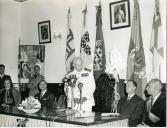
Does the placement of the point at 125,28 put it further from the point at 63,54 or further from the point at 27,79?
the point at 27,79

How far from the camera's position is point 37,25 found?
8.09 meters

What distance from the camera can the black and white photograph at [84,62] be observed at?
420 cm

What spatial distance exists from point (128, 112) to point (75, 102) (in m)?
0.80

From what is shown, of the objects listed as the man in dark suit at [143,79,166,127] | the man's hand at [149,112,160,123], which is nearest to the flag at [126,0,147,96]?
the man in dark suit at [143,79,166,127]

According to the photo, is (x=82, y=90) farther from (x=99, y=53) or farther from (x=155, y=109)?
(x=99, y=53)

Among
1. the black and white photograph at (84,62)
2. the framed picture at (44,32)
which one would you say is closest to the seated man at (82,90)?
the black and white photograph at (84,62)

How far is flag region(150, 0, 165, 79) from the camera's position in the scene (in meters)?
5.44

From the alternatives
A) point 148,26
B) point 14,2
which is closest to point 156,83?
point 148,26

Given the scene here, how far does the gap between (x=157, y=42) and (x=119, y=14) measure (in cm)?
108

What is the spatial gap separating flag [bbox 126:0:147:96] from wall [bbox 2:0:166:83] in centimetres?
9

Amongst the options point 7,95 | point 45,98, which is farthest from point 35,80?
point 45,98

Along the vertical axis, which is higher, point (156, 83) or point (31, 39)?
point (31, 39)

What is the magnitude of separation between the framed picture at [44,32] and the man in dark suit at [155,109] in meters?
3.96

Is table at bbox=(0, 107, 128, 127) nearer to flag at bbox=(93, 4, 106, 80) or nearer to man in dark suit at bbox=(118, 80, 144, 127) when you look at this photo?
man in dark suit at bbox=(118, 80, 144, 127)
